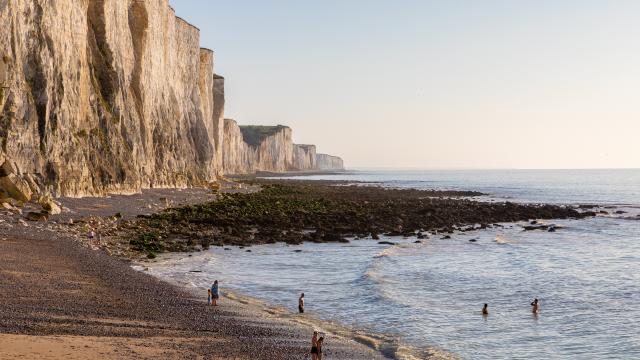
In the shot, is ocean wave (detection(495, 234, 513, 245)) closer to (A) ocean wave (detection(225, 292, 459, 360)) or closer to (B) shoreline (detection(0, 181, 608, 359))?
(B) shoreline (detection(0, 181, 608, 359))

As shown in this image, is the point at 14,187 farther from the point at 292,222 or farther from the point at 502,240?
the point at 502,240

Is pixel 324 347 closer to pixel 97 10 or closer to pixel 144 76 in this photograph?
pixel 97 10

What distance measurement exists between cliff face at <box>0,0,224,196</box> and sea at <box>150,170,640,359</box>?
16404 mm

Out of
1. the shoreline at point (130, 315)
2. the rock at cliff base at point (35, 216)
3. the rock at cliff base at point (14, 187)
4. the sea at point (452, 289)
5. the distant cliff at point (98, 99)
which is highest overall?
the distant cliff at point (98, 99)

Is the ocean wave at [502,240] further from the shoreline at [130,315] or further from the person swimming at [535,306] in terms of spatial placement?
the shoreline at [130,315]

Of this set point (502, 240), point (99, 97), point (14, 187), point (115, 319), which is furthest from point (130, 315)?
point (99, 97)

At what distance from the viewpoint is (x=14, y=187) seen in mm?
37375

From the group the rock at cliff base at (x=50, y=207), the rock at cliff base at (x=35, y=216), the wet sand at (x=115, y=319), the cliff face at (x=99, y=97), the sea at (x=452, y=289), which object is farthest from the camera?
the cliff face at (x=99, y=97)

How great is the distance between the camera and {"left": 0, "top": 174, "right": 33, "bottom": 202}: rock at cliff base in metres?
37.3

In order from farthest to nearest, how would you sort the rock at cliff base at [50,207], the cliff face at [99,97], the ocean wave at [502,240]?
the ocean wave at [502,240] < the cliff face at [99,97] < the rock at cliff base at [50,207]

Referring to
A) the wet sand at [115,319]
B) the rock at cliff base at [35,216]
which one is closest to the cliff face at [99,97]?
the rock at cliff base at [35,216]

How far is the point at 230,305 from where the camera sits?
21.3 meters

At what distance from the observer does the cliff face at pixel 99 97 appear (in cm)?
4016

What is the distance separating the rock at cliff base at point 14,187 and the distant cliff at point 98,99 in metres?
0.06
